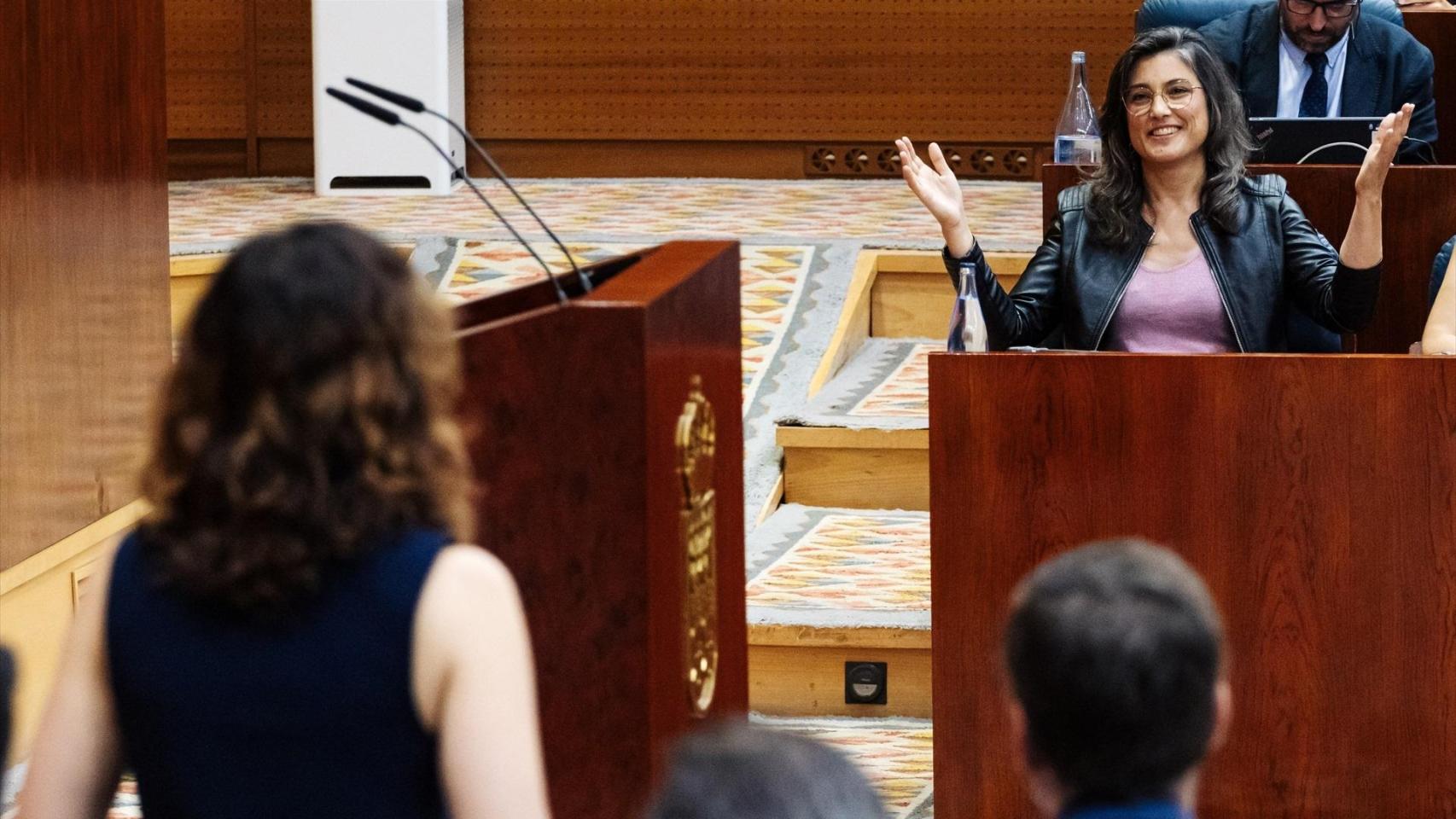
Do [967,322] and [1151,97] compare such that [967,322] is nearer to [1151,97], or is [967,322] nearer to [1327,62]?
[1151,97]

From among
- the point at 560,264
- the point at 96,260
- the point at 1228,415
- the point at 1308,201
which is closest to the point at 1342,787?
the point at 1228,415

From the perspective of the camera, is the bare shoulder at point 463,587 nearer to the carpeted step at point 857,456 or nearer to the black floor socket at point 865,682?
the black floor socket at point 865,682

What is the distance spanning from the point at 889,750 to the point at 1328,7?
261 centimetres

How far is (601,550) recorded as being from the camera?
1.58 m

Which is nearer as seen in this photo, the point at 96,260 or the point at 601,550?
the point at 601,550

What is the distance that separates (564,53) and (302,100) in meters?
1.11

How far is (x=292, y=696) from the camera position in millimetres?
1168

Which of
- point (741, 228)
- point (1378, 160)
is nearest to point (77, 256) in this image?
point (1378, 160)

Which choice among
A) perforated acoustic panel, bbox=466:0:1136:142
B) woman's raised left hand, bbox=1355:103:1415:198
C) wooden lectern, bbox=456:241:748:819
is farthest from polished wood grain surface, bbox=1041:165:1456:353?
perforated acoustic panel, bbox=466:0:1136:142

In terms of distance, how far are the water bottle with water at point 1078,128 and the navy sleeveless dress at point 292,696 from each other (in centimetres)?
361

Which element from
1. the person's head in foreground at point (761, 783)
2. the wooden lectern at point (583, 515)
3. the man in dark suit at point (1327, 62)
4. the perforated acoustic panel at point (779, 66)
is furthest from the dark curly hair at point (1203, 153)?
the perforated acoustic panel at point (779, 66)

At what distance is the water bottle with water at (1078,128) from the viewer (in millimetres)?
4695

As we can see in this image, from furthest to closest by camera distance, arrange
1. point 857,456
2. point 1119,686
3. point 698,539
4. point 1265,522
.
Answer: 1. point 857,456
2. point 1265,522
3. point 698,539
4. point 1119,686

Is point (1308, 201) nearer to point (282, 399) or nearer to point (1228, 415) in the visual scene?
point (1228, 415)
